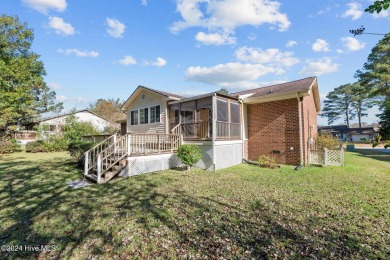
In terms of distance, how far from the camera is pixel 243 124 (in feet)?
43.0

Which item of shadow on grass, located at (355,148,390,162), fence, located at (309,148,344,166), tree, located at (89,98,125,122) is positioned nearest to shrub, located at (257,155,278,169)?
fence, located at (309,148,344,166)

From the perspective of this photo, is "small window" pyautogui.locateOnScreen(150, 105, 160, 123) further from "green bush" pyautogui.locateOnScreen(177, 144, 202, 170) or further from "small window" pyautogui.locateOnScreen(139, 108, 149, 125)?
"green bush" pyautogui.locateOnScreen(177, 144, 202, 170)

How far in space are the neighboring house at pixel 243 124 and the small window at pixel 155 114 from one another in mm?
127

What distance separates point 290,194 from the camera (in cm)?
662

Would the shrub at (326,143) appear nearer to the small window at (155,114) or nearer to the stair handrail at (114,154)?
the small window at (155,114)

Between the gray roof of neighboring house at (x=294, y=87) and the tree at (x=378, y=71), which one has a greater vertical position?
the tree at (x=378, y=71)

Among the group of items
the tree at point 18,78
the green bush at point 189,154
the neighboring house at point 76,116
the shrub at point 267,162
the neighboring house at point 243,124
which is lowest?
the shrub at point 267,162

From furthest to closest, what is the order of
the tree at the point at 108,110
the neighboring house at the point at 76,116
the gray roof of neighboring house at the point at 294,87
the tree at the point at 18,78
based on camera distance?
the tree at the point at 108,110
the neighboring house at the point at 76,116
the tree at the point at 18,78
the gray roof of neighboring house at the point at 294,87

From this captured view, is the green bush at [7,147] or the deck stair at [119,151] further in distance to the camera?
the green bush at [7,147]

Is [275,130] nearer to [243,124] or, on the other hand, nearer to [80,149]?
[243,124]

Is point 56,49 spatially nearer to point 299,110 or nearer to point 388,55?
point 299,110

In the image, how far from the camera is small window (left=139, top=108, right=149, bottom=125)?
1590 centimetres

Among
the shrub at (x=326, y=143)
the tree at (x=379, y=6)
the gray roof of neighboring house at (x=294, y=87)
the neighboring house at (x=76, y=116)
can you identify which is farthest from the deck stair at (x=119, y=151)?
the neighboring house at (x=76, y=116)

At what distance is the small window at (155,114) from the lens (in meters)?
14.7
